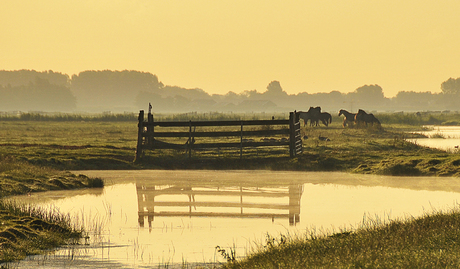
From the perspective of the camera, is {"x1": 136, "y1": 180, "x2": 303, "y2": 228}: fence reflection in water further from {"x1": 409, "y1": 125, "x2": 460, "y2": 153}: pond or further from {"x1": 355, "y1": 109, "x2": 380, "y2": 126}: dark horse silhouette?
{"x1": 355, "y1": 109, "x2": 380, "y2": 126}: dark horse silhouette

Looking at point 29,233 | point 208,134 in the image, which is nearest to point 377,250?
point 29,233

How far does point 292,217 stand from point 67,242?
207 inches

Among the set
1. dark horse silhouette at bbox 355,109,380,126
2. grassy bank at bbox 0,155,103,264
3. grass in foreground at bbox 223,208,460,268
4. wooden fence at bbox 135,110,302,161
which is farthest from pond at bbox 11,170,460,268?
dark horse silhouette at bbox 355,109,380,126

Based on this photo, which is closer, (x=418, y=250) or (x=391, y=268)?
(x=391, y=268)

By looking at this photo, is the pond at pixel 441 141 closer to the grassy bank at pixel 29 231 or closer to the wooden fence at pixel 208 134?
the wooden fence at pixel 208 134

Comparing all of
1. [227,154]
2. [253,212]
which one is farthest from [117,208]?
[227,154]

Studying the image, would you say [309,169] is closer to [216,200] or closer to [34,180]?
[216,200]

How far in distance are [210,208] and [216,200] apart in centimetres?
135

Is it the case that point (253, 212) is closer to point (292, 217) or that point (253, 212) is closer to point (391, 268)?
point (292, 217)

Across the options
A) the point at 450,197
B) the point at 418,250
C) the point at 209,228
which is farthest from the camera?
the point at 450,197

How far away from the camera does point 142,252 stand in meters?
9.91

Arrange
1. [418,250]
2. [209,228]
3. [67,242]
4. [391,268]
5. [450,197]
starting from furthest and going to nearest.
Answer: [450,197]
[209,228]
[67,242]
[418,250]
[391,268]

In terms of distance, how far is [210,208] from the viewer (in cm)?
1473

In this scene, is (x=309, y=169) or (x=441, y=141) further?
(x=441, y=141)
